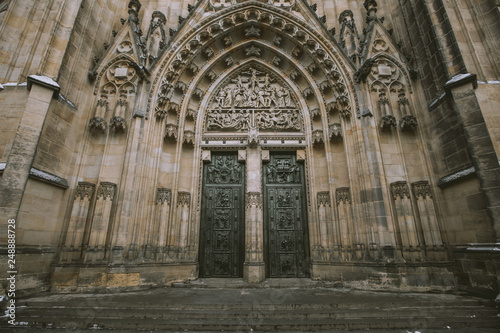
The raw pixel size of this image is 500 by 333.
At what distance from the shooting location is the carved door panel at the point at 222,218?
7.66 m

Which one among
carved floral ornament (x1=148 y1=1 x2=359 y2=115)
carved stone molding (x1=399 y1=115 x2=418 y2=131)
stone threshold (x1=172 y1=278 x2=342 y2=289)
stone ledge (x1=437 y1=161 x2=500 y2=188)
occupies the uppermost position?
carved floral ornament (x1=148 y1=1 x2=359 y2=115)

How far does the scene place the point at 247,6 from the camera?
906cm

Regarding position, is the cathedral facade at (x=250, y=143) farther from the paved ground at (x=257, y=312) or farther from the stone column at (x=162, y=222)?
the paved ground at (x=257, y=312)

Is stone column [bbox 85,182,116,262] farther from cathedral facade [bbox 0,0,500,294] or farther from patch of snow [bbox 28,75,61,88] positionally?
patch of snow [bbox 28,75,61,88]

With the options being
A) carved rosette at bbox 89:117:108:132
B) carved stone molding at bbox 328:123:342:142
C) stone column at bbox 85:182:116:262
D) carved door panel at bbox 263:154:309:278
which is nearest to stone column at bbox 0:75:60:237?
carved rosette at bbox 89:117:108:132

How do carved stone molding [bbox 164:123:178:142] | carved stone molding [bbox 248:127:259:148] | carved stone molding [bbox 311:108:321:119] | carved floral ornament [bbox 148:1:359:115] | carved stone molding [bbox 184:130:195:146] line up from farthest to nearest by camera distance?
carved stone molding [bbox 311:108:321:119] < carved stone molding [bbox 248:127:259:148] < carved stone molding [bbox 184:130:195:146] < carved floral ornament [bbox 148:1:359:115] < carved stone molding [bbox 164:123:178:142]

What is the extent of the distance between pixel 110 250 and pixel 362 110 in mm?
7945

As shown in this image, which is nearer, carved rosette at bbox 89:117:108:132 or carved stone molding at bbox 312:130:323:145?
carved rosette at bbox 89:117:108:132

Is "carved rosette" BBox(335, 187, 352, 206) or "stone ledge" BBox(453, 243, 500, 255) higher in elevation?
"carved rosette" BBox(335, 187, 352, 206)

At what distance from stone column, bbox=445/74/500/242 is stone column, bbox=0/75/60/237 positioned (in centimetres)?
992

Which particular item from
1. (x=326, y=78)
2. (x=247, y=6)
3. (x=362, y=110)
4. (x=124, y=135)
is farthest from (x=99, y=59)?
(x=362, y=110)

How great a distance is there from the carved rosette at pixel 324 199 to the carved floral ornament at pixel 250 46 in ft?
8.74

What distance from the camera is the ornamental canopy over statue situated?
354 inches

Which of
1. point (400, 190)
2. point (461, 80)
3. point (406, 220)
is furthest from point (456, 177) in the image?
point (461, 80)
